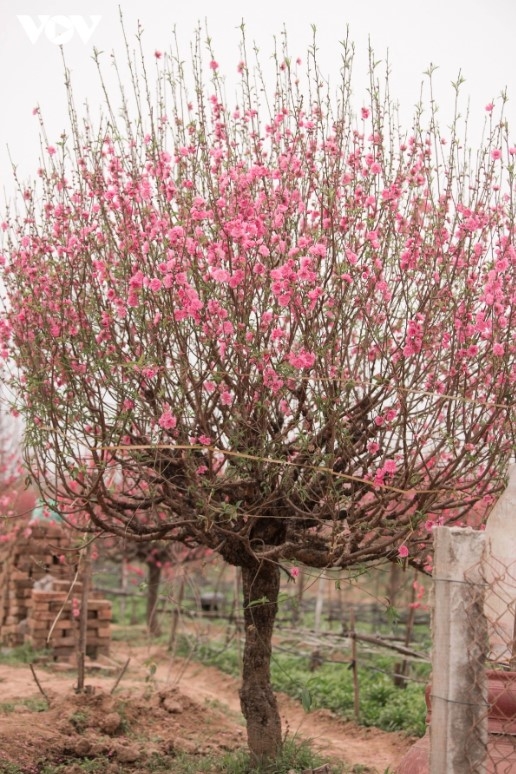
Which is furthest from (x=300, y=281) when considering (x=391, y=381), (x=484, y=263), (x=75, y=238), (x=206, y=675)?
(x=206, y=675)

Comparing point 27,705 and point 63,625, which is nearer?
point 27,705

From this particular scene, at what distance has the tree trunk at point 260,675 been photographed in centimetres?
639

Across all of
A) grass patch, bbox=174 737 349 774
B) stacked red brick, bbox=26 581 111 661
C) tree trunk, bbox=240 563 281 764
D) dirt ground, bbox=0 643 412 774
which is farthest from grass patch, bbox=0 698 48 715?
stacked red brick, bbox=26 581 111 661

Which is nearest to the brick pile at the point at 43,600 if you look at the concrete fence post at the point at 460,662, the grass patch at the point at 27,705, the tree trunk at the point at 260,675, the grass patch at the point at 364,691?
the grass patch at the point at 364,691

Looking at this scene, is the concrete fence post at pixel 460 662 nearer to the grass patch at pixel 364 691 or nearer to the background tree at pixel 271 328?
the background tree at pixel 271 328

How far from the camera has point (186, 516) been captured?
5984 millimetres

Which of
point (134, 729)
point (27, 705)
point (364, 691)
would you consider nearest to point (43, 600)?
point (27, 705)

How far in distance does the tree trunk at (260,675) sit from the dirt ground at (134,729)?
A: 2.16 feet

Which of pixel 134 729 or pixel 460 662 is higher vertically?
pixel 460 662

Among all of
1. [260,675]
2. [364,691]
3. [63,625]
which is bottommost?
[364,691]

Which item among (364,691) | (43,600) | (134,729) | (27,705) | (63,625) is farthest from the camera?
(43,600)

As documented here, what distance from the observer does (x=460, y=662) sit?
8.96 ft

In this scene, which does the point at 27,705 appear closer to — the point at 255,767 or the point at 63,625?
the point at 255,767

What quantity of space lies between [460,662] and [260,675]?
3.96 metres
